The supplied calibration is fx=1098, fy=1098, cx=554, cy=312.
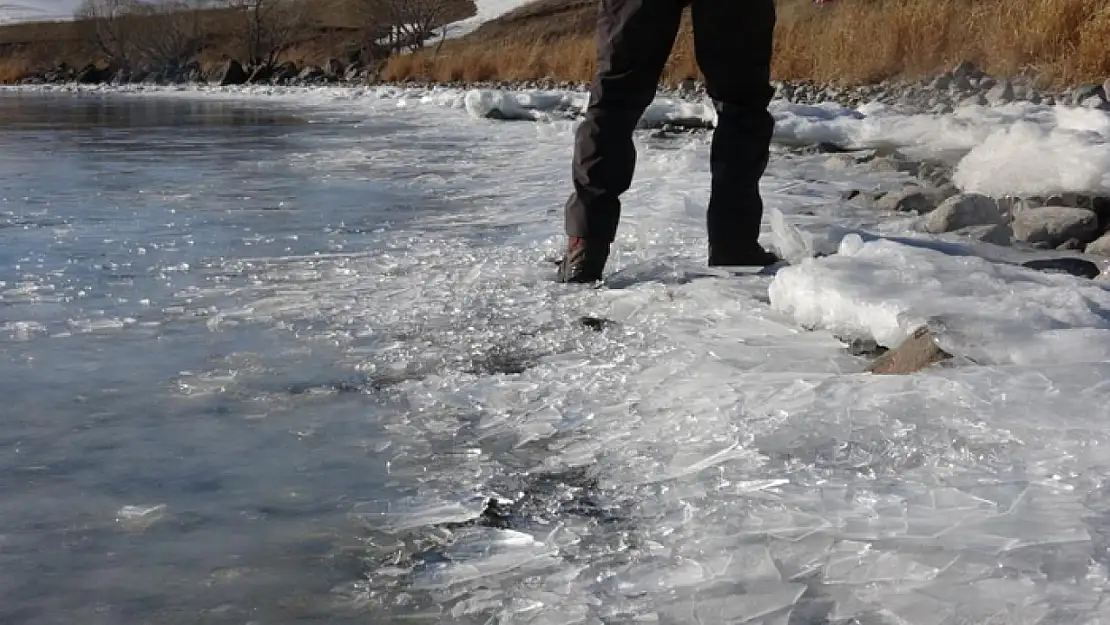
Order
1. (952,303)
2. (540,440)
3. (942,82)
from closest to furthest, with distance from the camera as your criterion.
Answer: (540,440)
(952,303)
(942,82)

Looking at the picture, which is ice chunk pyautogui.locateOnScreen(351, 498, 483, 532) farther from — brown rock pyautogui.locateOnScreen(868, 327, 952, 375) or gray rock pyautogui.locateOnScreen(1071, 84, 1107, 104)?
gray rock pyautogui.locateOnScreen(1071, 84, 1107, 104)

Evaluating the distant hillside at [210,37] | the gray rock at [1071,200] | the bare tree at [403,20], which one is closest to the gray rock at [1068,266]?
the gray rock at [1071,200]

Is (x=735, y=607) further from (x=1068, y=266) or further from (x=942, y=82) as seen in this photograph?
(x=942, y=82)

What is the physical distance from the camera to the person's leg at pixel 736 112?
94.5 inches

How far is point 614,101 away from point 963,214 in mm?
1000

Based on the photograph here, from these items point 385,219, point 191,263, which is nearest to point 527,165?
point 385,219

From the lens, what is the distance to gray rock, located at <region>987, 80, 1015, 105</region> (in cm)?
595

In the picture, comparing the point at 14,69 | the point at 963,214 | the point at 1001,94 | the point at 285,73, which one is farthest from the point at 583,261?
the point at 14,69

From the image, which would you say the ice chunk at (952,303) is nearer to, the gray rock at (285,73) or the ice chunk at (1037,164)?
the ice chunk at (1037,164)

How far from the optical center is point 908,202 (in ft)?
10.5

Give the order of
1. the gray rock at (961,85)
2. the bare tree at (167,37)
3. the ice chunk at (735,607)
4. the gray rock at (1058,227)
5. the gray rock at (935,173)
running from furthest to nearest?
the bare tree at (167,37) < the gray rock at (961,85) < the gray rock at (935,173) < the gray rock at (1058,227) < the ice chunk at (735,607)

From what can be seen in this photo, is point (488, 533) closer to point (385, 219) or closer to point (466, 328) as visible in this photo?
point (466, 328)

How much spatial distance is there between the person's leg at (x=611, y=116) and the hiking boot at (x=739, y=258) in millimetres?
242

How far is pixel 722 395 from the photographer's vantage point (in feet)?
4.93
